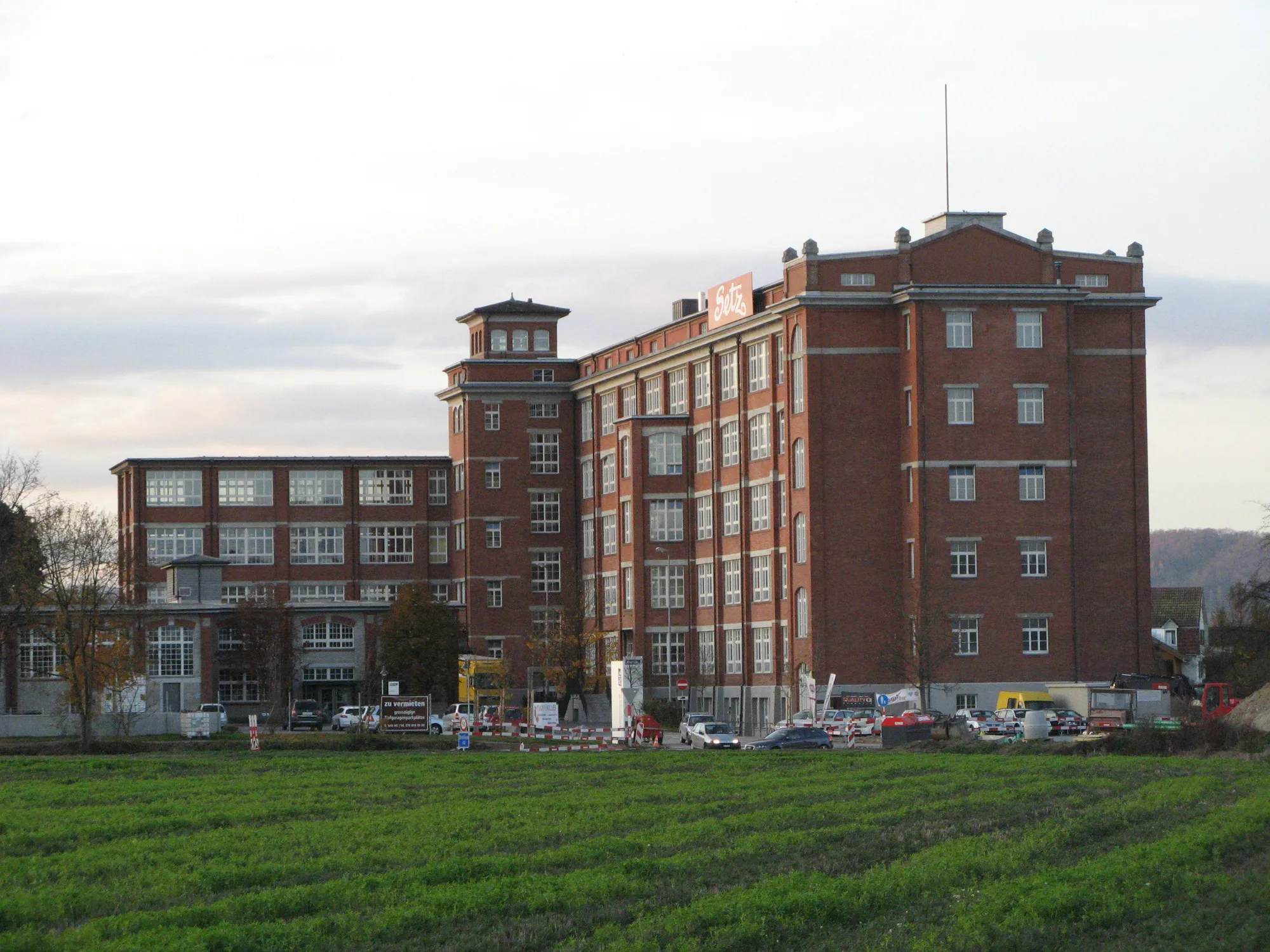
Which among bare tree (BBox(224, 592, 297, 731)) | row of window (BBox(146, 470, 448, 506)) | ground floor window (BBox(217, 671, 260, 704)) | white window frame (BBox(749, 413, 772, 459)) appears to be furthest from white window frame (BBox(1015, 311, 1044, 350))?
ground floor window (BBox(217, 671, 260, 704))

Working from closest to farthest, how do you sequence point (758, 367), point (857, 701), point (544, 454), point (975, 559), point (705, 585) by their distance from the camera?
point (857, 701) < point (975, 559) < point (758, 367) < point (705, 585) < point (544, 454)

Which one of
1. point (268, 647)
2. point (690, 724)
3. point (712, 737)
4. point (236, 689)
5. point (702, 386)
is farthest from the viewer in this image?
point (236, 689)

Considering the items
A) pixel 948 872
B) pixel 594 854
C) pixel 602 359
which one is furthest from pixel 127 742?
pixel 602 359

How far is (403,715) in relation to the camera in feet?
222

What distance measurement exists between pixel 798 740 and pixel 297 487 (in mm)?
67265

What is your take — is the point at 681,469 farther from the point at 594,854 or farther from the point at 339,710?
the point at 594,854

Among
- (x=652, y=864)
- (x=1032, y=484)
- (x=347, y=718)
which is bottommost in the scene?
(x=347, y=718)

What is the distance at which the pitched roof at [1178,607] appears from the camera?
5576 inches

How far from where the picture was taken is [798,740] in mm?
65438

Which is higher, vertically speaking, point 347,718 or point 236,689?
point 236,689

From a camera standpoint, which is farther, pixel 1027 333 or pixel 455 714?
pixel 455 714

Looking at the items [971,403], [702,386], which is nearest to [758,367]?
[702,386]

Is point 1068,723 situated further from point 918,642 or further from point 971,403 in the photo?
point 971,403

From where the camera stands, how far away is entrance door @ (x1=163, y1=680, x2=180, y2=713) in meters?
102
